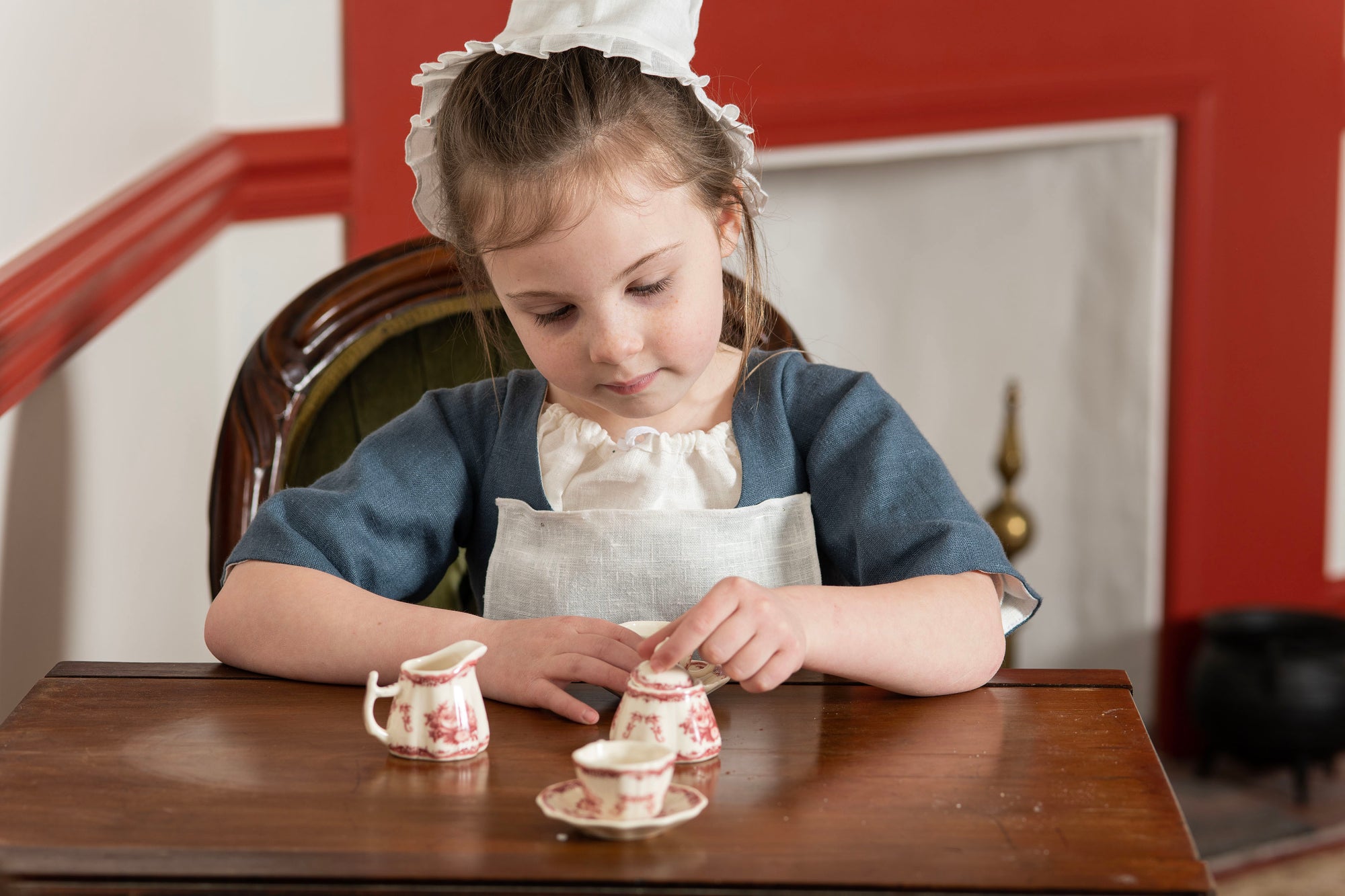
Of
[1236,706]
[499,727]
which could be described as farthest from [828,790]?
[1236,706]

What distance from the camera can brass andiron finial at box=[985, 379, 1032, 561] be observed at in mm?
2229

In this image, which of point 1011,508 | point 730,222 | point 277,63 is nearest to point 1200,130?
point 1011,508

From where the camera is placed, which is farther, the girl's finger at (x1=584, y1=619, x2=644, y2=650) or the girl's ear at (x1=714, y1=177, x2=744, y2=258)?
the girl's ear at (x1=714, y1=177, x2=744, y2=258)

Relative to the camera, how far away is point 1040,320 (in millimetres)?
2658

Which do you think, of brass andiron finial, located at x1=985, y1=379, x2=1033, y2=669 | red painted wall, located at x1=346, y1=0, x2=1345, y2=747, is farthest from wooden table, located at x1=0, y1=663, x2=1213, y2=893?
brass andiron finial, located at x1=985, y1=379, x2=1033, y2=669

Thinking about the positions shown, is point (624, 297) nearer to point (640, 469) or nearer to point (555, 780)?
point (640, 469)

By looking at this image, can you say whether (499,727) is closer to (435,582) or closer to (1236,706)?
(435,582)

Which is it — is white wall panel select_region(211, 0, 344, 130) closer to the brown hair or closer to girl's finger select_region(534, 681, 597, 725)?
the brown hair

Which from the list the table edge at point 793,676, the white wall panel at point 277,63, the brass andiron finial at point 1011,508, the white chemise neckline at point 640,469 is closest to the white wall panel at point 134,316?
the white wall panel at point 277,63

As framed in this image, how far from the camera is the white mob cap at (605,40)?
906 millimetres

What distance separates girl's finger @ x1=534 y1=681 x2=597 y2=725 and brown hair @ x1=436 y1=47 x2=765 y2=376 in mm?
302

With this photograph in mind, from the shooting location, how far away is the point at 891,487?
94 centimetres

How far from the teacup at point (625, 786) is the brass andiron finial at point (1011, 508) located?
5.47ft

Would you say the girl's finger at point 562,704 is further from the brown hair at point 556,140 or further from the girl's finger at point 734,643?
the brown hair at point 556,140
